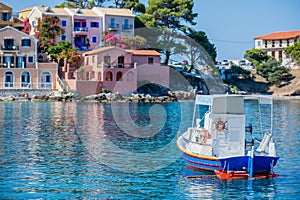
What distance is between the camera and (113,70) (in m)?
67.1

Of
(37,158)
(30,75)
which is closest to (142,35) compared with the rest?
(30,75)

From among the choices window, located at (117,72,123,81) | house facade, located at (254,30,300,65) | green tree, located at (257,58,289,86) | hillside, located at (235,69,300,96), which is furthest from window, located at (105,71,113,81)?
house facade, located at (254,30,300,65)

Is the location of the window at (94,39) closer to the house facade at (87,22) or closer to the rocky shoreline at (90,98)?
the house facade at (87,22)

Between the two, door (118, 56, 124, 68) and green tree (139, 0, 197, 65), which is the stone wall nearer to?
door (118, 56, 124, 68)

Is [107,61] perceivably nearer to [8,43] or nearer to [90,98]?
[90,98]

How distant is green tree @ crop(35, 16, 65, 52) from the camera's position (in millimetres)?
69812

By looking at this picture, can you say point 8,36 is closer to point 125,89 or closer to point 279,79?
point 125,89

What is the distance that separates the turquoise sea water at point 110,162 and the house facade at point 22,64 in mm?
20010

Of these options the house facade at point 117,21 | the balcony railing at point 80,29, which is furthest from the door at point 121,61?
the house facade at point 117,21

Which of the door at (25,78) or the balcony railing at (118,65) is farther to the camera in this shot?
the balcony railing at (118,65)

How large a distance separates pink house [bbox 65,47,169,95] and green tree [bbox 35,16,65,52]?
4827mm

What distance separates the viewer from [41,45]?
69625 millimetres

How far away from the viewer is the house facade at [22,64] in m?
65.1

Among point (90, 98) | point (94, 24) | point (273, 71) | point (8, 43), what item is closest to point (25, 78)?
point (8, 43)
